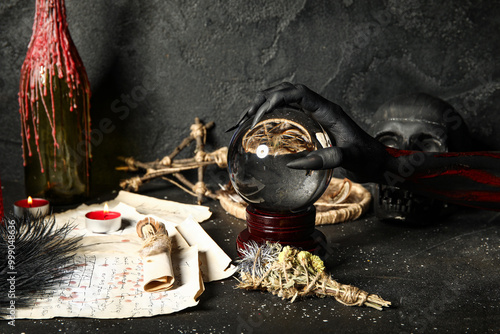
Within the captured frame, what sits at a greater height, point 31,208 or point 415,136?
point 415,136

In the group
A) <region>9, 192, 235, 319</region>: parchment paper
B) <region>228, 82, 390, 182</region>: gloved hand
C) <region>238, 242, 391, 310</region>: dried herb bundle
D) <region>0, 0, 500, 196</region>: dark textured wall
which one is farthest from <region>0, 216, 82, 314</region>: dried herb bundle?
<region>0, 0, 500, 196</region>: dark textured wall

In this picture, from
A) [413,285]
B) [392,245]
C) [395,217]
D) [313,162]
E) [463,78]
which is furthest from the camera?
[463,78]

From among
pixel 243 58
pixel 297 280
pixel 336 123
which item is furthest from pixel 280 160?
pixel 243 58

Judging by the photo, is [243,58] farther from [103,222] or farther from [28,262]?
[28,262]

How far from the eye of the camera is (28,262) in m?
1.01

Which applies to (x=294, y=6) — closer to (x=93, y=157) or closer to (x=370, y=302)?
(x=93, y=157)

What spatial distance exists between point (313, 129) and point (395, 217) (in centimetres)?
47

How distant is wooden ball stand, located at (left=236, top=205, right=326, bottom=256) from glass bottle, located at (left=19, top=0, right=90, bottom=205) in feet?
2.37

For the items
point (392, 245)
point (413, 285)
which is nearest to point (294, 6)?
point (392, 245)

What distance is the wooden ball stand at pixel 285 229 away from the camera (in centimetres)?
111

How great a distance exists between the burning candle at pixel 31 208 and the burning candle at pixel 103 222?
14 centimetres

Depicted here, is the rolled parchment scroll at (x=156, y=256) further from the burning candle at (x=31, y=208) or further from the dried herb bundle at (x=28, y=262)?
the burning candle at (x=31, y=208)

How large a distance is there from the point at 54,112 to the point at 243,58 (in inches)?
26.4

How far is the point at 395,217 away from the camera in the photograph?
141cm
